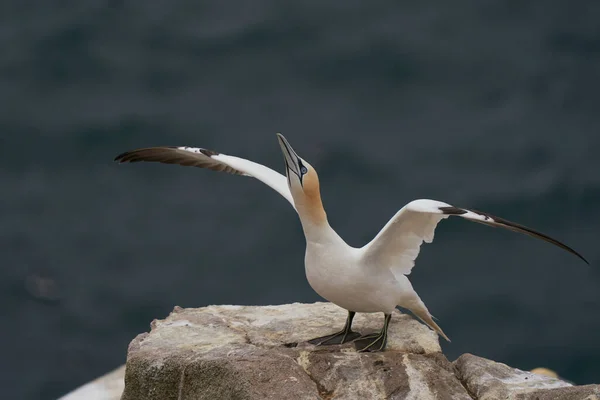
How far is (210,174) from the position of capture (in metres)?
14.7

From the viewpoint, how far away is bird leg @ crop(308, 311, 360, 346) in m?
7.49

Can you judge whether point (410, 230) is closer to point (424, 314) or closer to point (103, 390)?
point (424, 314)

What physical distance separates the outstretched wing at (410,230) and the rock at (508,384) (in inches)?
31.3

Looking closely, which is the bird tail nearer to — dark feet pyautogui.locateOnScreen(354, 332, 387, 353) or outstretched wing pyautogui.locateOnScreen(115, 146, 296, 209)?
dark feet pyautogui.locateOnScreen(354, 332, 387, 353)

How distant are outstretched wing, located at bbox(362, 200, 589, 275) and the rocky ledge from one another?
2.00ft

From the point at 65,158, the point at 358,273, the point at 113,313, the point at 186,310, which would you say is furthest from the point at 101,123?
the point at 358,273

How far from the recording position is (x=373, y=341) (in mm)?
7473

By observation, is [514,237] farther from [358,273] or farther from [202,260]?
[358,273]

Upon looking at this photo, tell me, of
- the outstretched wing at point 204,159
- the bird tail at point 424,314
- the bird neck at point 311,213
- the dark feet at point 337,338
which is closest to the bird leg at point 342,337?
the dark feet at point 337,338

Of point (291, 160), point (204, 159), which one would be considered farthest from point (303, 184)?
point (204, 159)

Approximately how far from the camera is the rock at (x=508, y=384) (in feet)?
22.0

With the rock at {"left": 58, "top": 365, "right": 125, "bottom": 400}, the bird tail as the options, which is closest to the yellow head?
the bird tail

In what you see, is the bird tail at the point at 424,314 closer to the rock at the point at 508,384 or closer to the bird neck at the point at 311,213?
the rock at the point at 508,384

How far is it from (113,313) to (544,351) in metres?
5.48
